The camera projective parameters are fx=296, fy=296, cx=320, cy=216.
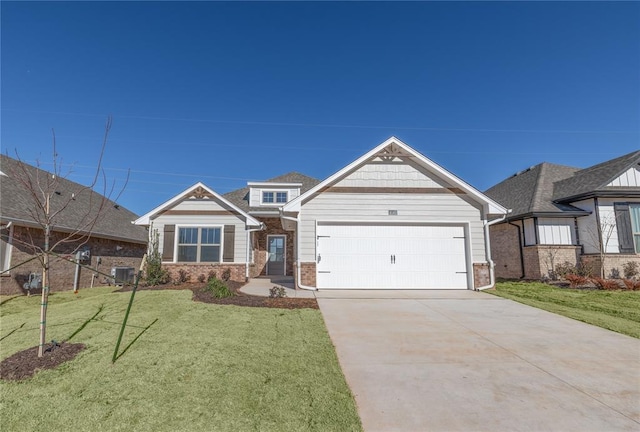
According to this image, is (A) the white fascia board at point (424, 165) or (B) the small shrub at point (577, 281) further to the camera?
(B) the small shrub at point (577, 281)

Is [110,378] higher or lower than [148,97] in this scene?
lower

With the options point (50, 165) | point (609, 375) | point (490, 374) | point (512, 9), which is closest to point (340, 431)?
point (490, 374)

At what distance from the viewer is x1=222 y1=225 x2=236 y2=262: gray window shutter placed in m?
13.2

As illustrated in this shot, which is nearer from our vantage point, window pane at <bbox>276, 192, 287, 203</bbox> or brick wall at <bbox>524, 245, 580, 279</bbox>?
brick wall at <bbox>524, 245, 580, 279</bbox>

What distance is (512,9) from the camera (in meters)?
11.2

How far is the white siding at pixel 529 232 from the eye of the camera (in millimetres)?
14094

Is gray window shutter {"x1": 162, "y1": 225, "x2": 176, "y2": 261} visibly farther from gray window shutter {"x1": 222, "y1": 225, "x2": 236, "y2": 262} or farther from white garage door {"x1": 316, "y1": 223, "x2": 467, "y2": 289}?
white garage door {"x1": 316, "y1": 223, "x2": 467, "y2": 289}

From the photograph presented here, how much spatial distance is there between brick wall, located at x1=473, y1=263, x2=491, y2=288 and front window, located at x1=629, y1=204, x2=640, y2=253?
8.87m

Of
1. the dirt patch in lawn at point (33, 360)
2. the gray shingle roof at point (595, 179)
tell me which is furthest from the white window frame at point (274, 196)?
the gray shingle roof at point (595, 179)

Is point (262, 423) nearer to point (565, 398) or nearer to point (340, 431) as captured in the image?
point (340, 431)

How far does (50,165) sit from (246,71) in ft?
43.9

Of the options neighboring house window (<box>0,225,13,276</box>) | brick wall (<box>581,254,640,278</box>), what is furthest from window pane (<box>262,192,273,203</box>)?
brick wall (<box>581,254,640,278</box>)

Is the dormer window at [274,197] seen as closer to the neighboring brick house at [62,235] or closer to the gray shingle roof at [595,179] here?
the neighboring brick house at [62,235]

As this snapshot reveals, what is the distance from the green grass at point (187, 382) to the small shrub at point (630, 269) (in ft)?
50.2
